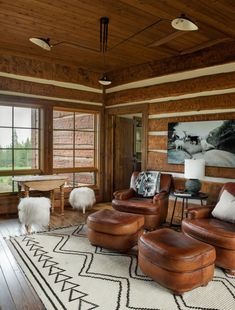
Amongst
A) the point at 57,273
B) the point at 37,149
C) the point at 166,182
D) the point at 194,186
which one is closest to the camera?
the point at 57,273

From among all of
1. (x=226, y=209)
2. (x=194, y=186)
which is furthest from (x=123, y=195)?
(x=226, y=209)

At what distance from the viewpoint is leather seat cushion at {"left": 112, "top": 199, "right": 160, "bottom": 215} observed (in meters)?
4.13

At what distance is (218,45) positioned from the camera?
4227 millimetres

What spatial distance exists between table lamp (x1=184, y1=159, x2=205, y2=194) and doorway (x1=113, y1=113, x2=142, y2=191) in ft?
8.53

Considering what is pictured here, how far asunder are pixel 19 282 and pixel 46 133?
3.35m

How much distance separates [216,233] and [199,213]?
0.58m

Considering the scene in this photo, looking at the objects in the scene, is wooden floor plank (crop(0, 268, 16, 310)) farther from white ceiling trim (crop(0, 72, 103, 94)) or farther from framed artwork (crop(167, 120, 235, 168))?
white ceiling trim (crop(0, 72, 103, 94))

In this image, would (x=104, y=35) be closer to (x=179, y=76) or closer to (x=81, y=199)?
(x=179, y=76)

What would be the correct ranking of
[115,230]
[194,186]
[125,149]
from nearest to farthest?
[115,230] → [194,186] → [125,149]

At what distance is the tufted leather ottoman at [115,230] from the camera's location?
3.24m

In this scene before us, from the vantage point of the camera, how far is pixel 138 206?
13.7 feet

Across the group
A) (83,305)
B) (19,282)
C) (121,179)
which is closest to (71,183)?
(121,179)

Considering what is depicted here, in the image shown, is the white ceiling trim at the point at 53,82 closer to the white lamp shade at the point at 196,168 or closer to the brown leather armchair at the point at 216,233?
the white lamp shade at the point at 196,168

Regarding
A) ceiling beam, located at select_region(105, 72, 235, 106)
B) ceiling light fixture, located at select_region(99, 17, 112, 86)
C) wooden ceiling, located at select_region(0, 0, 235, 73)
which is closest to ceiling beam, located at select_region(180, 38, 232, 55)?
wooden ceiling, located at select_region(0, 0, 235, 73)
